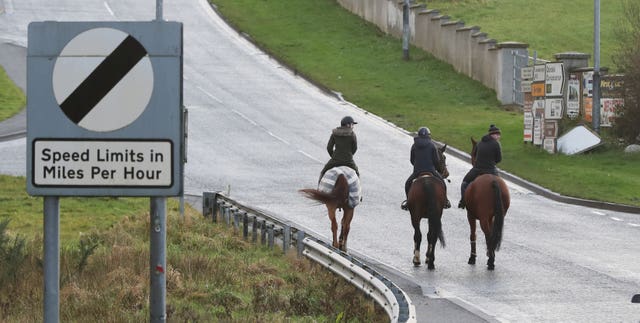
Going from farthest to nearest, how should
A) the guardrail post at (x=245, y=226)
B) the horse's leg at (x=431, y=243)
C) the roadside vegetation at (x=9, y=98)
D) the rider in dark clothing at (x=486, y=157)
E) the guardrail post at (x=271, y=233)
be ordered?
the roadside vegetation at (x=9, y=98)
the guardrail post at (x=245, y=226)
the guardrail post at (x=271, y=233)
the rider in dark clothing at (x=486, y=157)
the horse's leg at (x=431, y=243)

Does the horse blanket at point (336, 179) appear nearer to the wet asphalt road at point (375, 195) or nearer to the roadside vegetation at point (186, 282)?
the wet asphalt road at point (375, 195)

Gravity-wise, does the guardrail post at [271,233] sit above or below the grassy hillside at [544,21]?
below

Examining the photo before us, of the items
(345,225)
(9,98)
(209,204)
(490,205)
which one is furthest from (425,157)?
(9,98)

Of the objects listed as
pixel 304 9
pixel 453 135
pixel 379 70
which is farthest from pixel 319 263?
pixel 304 9

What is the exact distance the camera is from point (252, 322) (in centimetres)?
1259

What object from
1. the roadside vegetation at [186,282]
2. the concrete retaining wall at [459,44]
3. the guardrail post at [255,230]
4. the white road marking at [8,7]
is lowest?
the roadside vegetation at [186,282]

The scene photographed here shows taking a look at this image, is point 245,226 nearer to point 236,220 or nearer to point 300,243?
point 236,220

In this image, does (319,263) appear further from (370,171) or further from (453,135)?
(453,135)

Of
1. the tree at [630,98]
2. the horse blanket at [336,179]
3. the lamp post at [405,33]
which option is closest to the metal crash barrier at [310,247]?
the horse blanket at [336,179]

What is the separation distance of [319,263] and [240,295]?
6.36ft

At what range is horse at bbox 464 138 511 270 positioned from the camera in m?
20.0

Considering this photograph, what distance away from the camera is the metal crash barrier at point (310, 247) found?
43.0ft

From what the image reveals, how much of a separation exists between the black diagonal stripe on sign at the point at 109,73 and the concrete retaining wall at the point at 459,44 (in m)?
41.6

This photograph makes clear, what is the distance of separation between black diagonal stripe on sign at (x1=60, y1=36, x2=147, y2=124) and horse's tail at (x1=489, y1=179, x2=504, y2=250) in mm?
13274
